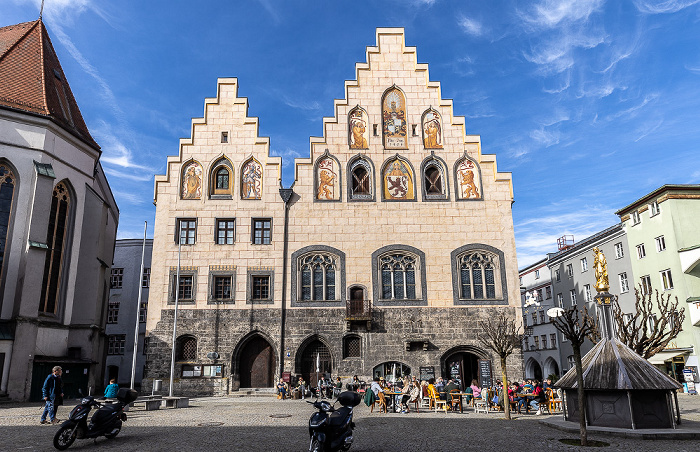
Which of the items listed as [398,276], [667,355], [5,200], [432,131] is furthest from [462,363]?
[5,200]

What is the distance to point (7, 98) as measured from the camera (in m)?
28.0

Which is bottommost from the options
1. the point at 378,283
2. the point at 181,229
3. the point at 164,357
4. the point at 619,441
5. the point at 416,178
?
the point at 619,441

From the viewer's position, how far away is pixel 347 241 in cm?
3095

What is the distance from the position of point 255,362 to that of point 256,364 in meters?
0.13

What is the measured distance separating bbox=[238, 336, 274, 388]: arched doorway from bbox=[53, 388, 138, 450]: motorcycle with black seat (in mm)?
16921

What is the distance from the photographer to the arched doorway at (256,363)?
29406 mm

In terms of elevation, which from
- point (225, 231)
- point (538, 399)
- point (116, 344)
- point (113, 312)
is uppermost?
point (225, 231)

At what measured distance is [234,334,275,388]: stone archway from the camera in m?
29.4

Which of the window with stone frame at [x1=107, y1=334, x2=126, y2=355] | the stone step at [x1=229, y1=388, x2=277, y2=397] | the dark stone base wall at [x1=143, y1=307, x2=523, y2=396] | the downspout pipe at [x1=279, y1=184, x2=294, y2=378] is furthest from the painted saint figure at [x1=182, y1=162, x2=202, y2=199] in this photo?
the window with stone frame at [x1=107, y1=334, x2=126, y2=355]

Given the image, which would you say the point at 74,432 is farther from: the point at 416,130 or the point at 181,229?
the point at 416,130

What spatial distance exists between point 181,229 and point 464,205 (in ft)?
57.4

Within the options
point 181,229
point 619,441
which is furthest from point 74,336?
point 619,441

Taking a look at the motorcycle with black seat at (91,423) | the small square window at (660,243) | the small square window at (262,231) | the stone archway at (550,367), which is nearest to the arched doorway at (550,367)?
the stone archway at (550,367)

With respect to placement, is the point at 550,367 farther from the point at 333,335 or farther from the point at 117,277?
the point at 117,277
